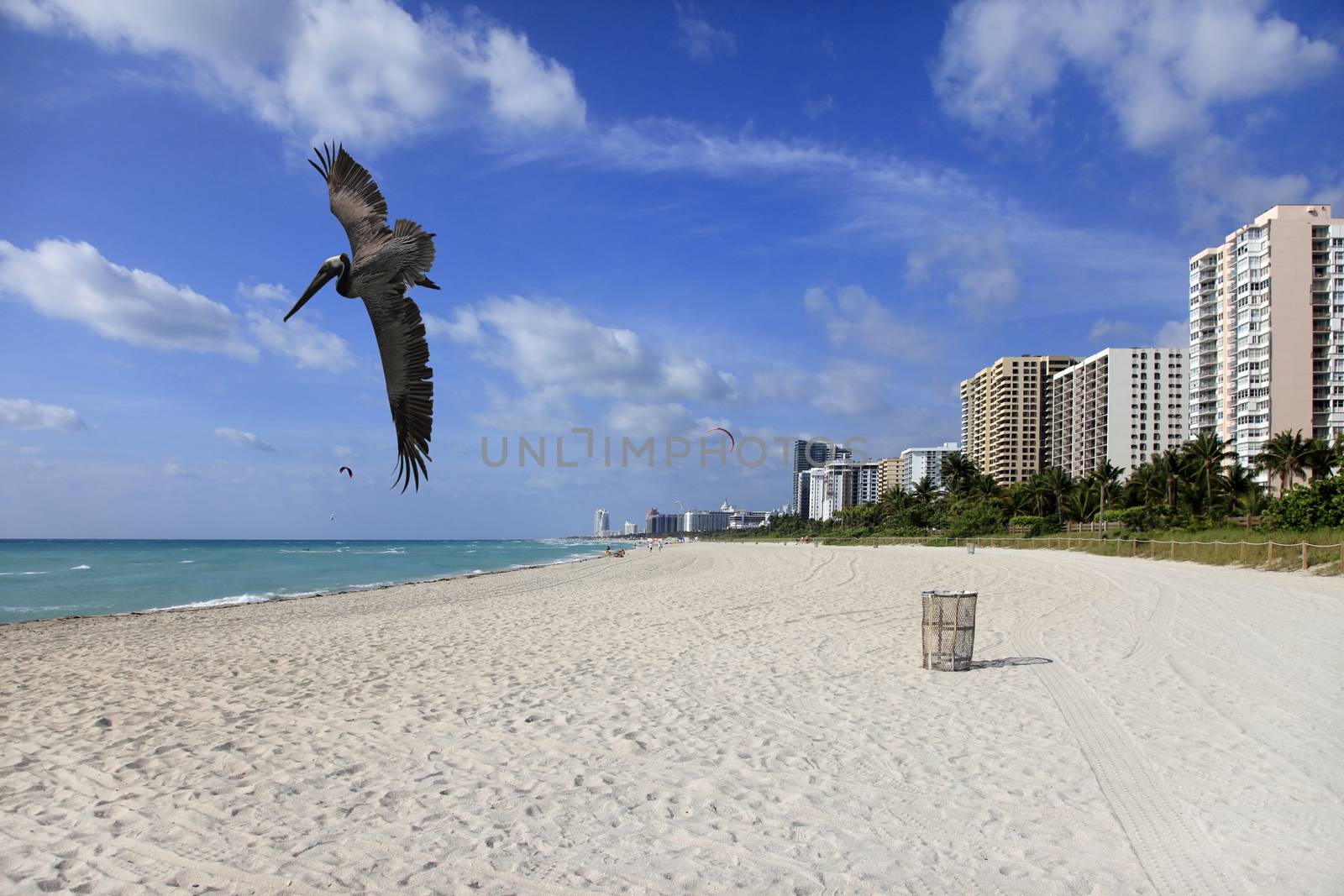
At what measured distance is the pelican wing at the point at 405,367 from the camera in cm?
211

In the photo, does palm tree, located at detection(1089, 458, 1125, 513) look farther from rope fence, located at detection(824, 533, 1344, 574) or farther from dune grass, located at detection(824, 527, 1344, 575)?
dune grass, located at detection(824, 527, 1344, 575)

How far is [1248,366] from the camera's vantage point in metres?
85.8

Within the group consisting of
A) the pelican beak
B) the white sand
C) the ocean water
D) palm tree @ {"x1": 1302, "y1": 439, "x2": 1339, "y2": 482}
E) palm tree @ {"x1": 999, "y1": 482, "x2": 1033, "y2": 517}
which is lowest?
the ocean water

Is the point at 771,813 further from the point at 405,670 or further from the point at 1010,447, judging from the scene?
the point at 1010,447

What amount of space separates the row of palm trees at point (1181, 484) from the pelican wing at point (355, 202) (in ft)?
200

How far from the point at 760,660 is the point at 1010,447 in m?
146

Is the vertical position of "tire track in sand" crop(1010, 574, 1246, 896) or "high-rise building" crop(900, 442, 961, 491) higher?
"high-rise building" crop(900, 442, 961, 491)

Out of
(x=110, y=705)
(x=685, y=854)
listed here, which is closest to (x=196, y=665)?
(x=110, y=705)

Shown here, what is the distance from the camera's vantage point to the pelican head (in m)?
1.78

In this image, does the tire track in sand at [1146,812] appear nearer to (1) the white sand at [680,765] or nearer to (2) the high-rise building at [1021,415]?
(1) the white sand at [680,765]

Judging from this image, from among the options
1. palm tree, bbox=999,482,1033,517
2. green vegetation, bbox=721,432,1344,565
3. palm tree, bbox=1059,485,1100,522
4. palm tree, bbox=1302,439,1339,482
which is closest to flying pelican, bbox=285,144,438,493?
green vegetation, bbox=721,432,1344,565

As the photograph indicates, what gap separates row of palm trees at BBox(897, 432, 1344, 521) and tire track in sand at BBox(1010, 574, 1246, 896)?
54817 mm

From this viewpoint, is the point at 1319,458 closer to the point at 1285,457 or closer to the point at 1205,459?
the point at 1285,457

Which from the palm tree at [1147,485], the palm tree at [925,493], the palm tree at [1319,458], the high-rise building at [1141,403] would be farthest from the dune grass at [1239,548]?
the high-rise building at [1141,403]
